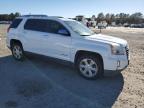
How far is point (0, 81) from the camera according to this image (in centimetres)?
730

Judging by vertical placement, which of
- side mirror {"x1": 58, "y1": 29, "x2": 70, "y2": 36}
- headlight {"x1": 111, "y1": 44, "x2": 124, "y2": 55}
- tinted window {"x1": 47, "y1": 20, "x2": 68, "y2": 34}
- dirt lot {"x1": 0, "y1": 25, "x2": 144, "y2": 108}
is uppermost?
tinted window {"x1": 47, "y1": 20, "x2": 68, "y2": 34}

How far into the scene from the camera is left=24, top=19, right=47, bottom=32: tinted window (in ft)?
29.3

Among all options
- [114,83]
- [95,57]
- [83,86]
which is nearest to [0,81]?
[83,86]

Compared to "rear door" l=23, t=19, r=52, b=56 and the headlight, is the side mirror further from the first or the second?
the headlight

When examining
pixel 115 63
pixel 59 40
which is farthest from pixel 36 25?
pixel 115 63

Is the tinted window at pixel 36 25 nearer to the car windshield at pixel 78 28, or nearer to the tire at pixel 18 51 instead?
the tire at pixel 18 51

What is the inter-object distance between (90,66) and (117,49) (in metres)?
1.00

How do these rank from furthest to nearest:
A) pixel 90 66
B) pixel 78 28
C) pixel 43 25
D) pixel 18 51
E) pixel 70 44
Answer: pixel 18 51, pixel 43 25, pixel 78 28, pixel 70 44, pixel 90 66

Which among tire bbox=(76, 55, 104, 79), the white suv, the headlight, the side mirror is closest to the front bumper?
A: the white suv

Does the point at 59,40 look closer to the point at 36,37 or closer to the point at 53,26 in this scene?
the point at 53,26

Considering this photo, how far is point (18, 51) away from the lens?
998cm

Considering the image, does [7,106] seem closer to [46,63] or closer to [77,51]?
[77,51]

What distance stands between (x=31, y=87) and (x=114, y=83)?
2.49 m

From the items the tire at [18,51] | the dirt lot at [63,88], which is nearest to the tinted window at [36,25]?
the tire at [18,51]
